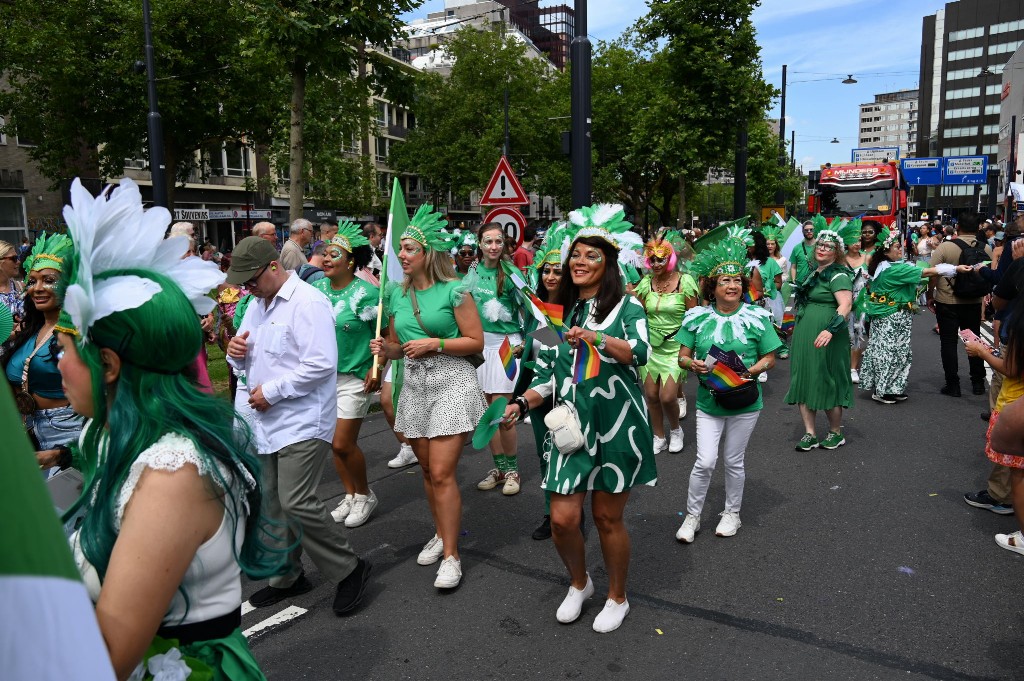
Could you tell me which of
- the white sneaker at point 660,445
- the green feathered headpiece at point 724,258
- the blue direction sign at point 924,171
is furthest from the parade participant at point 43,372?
the blue direction sign at point 924,171

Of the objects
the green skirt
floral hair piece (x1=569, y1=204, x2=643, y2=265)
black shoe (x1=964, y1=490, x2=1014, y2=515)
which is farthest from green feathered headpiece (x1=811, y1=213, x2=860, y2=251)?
floral hair piece (x1=569, y1=204, x2=643, y2=265)

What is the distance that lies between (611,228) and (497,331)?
2.29m

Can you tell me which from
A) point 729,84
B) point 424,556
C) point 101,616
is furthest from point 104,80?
point 101,616

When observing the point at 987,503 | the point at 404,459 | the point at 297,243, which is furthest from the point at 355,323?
the point at 987,503

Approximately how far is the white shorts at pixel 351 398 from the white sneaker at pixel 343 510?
66cm

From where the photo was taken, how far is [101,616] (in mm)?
1413

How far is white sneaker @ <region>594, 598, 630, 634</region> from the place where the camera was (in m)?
3.63

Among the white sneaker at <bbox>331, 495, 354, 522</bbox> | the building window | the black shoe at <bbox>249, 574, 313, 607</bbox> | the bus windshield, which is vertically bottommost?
the black shoe at <bbox>249, 574, 313, 607</bbox>

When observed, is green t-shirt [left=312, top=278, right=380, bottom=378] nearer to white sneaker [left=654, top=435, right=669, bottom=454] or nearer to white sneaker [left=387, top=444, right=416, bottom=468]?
white sneaker [left=387, top=444, right=416, bottom=468]

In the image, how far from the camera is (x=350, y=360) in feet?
16.8

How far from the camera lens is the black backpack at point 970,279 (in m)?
8.22

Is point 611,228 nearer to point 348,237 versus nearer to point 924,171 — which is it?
point 348,237

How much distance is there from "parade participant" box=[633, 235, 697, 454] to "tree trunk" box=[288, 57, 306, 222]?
16.6 feet

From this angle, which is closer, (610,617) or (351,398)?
(610,617)
